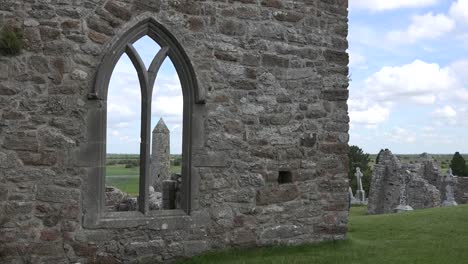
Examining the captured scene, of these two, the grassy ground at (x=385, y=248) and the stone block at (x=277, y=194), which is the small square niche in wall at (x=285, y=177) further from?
the grassy ground at (x=385, y=248)

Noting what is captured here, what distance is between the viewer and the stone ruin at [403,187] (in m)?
20.7

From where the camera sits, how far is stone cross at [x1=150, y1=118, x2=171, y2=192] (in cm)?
1512

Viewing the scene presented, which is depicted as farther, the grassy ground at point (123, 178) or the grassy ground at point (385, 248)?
the grassy ground at point (123, 178)

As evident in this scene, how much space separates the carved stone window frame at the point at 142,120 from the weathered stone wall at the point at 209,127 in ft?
0.26

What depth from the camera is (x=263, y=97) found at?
776cm

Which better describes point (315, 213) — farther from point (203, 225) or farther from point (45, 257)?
point (45, 257)

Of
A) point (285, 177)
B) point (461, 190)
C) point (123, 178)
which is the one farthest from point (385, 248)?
point (461, 190)

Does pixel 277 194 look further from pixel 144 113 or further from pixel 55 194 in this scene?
pixel 55 194

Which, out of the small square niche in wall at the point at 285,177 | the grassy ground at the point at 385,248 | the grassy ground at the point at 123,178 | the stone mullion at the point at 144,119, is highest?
the stone mullion at the point at 144,119

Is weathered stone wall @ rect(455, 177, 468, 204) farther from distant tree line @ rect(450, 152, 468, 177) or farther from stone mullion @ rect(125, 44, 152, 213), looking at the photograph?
stone mullion @ rect(125, 44, 152, 213)

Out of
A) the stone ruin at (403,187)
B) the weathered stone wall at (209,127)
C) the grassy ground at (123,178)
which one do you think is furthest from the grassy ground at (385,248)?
the stone ruin at (403,187)

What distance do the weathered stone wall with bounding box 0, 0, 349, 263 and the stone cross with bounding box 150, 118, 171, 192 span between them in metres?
7.70

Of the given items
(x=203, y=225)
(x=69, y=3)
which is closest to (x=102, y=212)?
(x=203, y=225)

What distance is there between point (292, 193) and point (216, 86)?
2106 millimetres
